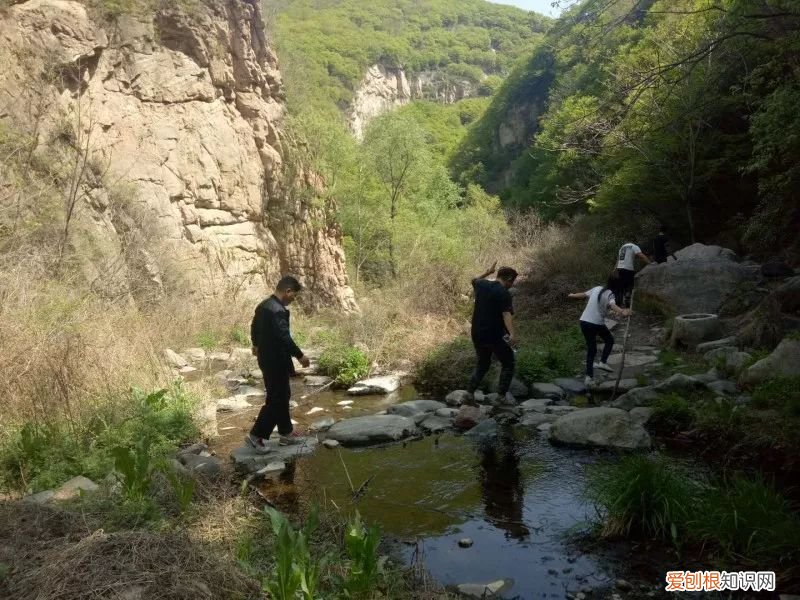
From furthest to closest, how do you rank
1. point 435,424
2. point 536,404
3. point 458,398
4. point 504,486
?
1. point 458,398
2. point 536,404
3. point 435,424
4. point 504,486

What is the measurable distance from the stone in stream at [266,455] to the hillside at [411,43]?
60804 mm

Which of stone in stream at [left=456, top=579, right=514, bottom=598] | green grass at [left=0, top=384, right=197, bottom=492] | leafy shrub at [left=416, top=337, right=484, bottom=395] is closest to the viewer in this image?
stone in stream at [left=456, top=579, right=514, bottom=598]

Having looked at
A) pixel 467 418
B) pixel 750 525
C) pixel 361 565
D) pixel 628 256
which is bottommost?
pixel 467 418

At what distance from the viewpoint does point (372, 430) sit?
7.62 meters

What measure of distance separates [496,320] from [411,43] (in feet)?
334

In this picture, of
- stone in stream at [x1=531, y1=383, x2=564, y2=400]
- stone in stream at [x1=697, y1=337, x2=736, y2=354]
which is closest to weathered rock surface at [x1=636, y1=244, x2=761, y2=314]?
stone in stream at [x1=697, y1=337, x2=736, y2=354]

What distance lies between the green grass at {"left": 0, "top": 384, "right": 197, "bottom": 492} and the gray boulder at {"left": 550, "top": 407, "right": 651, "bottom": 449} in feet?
15.2

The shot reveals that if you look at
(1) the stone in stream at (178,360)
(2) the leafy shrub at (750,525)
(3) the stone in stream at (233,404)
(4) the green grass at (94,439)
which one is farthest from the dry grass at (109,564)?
(1) the stone in stream at (178,360)

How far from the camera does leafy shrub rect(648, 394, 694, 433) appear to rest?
22.6ft

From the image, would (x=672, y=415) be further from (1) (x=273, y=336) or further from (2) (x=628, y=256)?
(2) (x=628, y=256)

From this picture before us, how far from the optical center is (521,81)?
64.2 meters

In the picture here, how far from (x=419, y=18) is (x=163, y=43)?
328 feet

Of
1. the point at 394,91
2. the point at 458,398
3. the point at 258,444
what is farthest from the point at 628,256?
the point at 394,91

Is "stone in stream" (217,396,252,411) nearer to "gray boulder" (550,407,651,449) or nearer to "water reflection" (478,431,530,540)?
"water reflection" (478,431,530,540)
